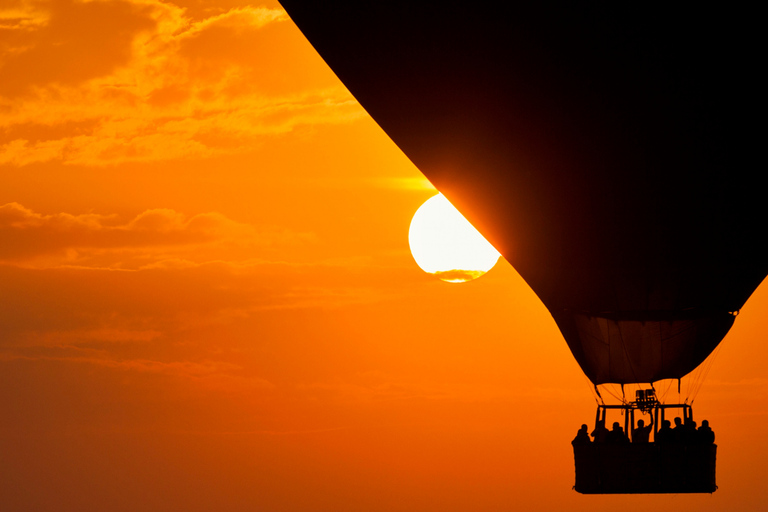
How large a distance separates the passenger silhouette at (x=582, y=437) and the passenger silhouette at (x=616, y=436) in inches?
14.3

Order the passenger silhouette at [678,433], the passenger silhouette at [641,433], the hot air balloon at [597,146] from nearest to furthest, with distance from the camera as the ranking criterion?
1. the hot air balloon at [597,146]
2. the passenger silhouette at [678,433]
3. the passenger silhouette at [641,433]

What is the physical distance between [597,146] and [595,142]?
0.09 meters

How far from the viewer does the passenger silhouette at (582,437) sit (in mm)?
20062

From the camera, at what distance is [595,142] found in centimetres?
1906

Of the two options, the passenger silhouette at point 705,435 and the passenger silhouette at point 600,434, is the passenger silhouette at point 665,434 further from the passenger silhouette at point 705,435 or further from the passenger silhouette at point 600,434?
the passenger silhouette at point 600,434

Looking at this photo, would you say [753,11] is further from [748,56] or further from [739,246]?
[739,246]

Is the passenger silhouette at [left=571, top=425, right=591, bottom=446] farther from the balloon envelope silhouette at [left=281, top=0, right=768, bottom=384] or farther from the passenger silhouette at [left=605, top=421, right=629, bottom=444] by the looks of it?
the balloon envelope silhouette at [left=281, top=0, right=768, bottom=384]

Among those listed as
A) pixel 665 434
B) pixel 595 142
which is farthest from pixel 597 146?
pixel 665 434

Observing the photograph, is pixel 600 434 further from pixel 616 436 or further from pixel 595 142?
pixel 595 142

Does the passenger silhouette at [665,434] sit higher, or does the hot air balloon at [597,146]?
the hot air balloon at [597,146]

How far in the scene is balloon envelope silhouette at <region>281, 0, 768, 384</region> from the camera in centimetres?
1730

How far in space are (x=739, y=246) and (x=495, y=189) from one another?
4.41 meters

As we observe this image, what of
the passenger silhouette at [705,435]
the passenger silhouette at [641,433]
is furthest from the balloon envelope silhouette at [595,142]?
the passenger silhouette at [705,435]

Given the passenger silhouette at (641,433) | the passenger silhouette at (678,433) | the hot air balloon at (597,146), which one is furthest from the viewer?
the passenger silhouette at (641,433)
